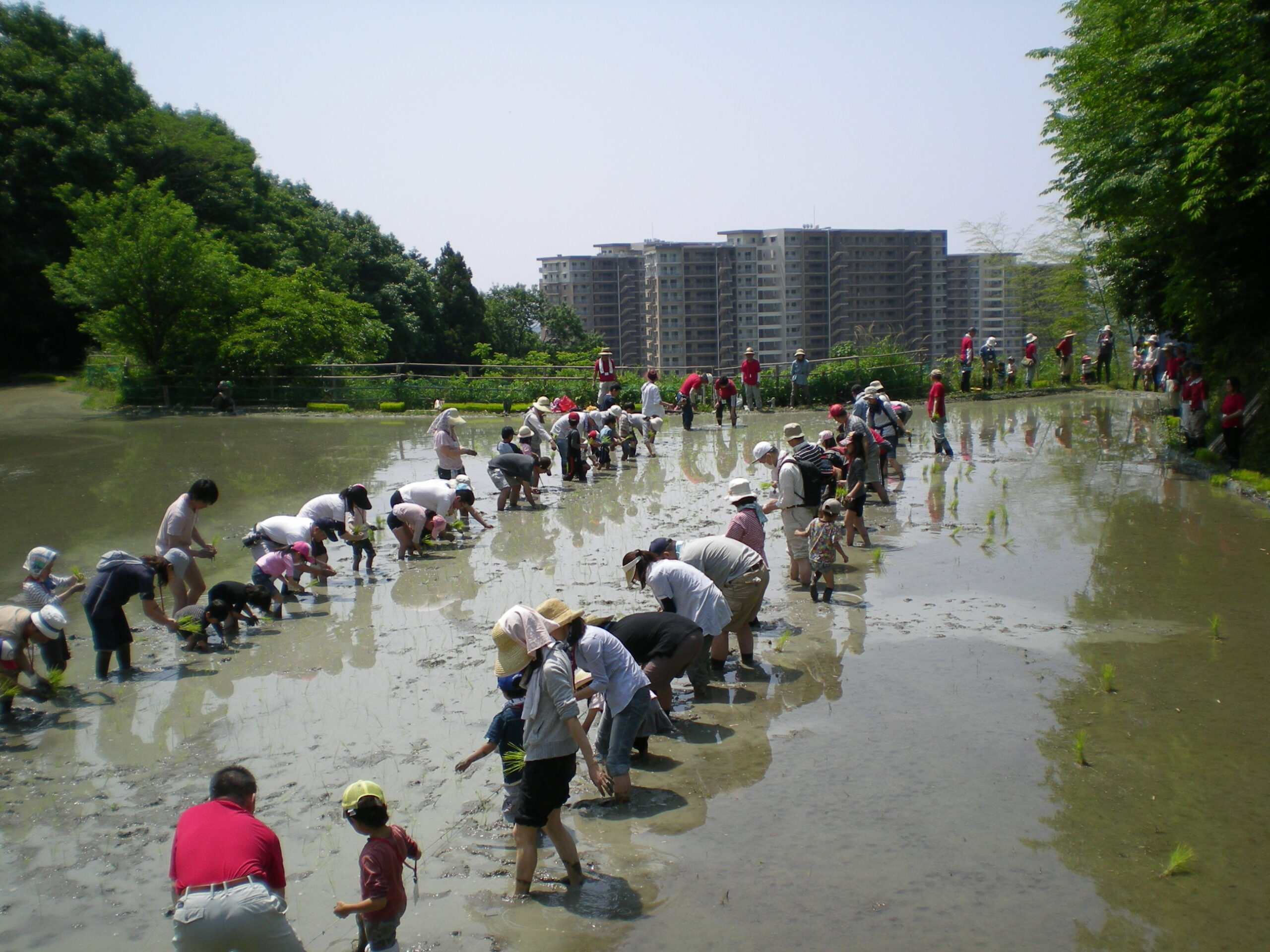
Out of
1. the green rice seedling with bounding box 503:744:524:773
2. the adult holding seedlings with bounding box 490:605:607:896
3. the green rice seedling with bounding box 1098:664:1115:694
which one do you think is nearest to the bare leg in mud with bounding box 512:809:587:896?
the adult holding seedlings with bounding box 490:605:607:896

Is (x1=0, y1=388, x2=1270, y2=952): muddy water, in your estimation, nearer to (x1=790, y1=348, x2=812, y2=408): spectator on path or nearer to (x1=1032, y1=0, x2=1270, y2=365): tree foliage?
(x1=1032, y1=0, x2=1270, y2=365): tree foliage

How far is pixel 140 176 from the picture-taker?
39.4 metres

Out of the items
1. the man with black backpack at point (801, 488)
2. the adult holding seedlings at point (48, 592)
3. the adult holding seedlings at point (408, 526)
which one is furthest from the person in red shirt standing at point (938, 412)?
the adult holding seedlings at point (48, 592)

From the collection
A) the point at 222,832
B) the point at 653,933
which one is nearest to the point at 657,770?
the point at 653,933

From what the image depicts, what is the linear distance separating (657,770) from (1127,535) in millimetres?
8056

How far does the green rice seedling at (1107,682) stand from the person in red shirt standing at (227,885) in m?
5.69

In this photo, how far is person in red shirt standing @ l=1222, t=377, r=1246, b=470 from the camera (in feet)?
48.9

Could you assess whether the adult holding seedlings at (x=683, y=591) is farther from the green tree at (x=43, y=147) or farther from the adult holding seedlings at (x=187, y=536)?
the green tree at (x=43, y=147)

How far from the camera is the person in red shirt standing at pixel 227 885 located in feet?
11.6

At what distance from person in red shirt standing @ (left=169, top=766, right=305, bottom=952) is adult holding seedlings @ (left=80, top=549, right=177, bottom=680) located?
4640mm

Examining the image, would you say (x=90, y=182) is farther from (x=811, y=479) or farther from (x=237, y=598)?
(x=811, y=479)

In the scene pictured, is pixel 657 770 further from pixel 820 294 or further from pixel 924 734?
pixel 820 294

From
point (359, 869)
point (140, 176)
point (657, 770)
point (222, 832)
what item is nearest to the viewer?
point (222, 832)

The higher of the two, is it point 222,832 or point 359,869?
point 222,832
